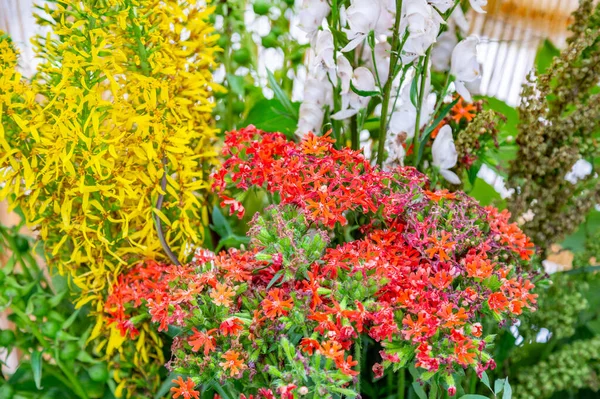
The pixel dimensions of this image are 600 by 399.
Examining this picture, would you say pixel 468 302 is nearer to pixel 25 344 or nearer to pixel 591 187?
pixel 591 187

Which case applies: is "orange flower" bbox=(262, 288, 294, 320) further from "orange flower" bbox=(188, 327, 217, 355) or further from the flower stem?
the flower stem

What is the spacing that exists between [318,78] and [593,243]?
14.5 inches

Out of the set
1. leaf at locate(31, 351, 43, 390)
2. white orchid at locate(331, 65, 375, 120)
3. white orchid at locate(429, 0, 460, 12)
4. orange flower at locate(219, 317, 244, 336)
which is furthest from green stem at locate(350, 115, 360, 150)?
leaf at locate(31, 351, 43, 390)

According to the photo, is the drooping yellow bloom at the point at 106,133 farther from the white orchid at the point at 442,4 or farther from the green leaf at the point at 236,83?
Answer: the white orchid at the point at 442,4

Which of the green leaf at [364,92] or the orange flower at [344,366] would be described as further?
the green leaf at [364,92]

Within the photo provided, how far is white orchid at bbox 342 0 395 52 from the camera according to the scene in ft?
1.64

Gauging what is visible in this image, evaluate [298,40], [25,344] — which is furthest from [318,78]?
[25,344]

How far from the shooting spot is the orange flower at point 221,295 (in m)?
0.43

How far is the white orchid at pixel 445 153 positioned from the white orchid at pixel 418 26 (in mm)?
83

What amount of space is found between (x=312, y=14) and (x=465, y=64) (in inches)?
6.0

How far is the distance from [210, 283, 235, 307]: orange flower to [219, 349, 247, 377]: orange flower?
0.03 m

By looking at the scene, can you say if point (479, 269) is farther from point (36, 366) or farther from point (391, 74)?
point (36, 366)

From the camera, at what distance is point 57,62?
0.56m

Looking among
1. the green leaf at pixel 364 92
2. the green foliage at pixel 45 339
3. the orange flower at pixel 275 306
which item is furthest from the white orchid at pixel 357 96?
the green foliage at pixel 45 339
